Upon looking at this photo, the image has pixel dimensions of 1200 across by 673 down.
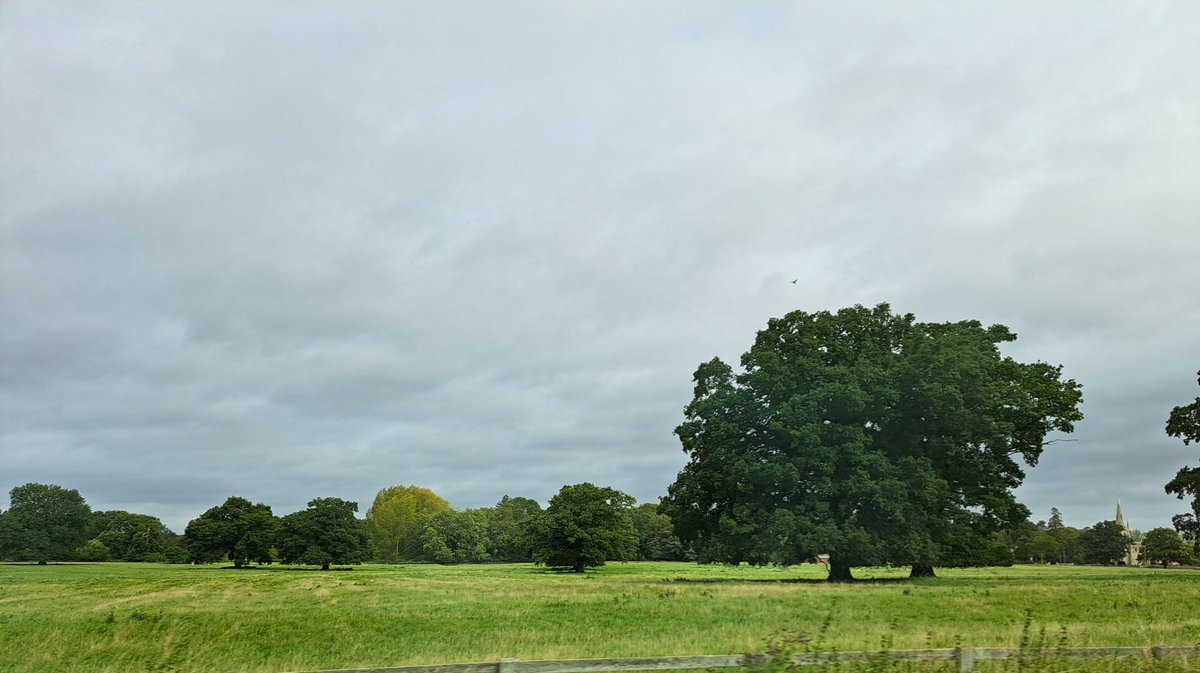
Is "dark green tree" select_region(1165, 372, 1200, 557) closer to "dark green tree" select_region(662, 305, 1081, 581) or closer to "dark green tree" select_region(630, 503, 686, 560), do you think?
"dark green tree" select_region(662, 305, 1081, 581)

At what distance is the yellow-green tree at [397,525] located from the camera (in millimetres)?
→ 149875

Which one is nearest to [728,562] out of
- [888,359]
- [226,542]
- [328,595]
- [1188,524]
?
[888,359]

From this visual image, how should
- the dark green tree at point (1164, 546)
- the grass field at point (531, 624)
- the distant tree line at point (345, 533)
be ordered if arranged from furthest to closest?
the dark green tree at point (1164, 546) < the distant tree line at point (345, 533) < the grass field at point (531, 624)

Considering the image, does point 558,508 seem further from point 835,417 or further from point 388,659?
point 388,659

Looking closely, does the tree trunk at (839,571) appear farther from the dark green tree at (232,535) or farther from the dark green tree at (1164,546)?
the dark green tree at (1164,546)

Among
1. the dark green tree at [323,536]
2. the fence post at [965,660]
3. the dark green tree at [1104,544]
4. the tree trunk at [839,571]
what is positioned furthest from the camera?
the dark green tree at [1104,544]

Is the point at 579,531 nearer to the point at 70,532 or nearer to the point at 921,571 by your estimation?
the point at 921,571

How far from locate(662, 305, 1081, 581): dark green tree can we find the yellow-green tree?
4251 inches

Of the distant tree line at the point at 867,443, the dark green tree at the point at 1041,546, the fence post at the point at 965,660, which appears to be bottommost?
the dark green tree at the point at 1041,546

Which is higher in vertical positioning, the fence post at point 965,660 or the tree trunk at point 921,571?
Answer: the fence post at point 965,660

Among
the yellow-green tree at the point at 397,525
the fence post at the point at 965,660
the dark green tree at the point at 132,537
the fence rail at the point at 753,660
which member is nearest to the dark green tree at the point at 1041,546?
the yellow-green tree at the point at 397,525

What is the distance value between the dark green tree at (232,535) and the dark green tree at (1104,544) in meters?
173

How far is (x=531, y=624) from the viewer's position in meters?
26.0

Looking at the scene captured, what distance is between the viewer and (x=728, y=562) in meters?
46.0
